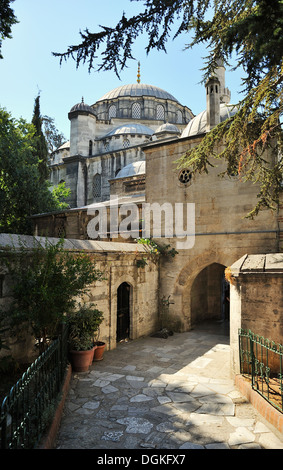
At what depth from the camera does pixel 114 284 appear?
842cm

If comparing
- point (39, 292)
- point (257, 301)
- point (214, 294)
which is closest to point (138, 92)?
point (214, 294)

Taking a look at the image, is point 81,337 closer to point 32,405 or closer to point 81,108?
point 32,405

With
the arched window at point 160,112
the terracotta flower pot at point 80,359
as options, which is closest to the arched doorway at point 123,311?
the terracotta flower pot at point 80,359

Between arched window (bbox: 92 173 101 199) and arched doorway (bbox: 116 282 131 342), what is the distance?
694 inches

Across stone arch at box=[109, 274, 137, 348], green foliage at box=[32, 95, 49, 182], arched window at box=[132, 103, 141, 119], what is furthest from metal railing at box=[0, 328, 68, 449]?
arched window at box=[132, 103, 141, 119]

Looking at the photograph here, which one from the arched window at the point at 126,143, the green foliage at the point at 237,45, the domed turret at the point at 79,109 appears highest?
the domed turret at the point at 79,109

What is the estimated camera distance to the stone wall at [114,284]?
5302mm

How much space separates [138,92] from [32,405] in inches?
1299

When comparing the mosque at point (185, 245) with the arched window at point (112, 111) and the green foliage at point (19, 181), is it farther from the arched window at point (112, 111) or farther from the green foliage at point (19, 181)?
the arched window at point (112, 111)

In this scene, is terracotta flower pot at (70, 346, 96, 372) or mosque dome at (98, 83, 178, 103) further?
mosque dome at (98, 83, 178, 103)

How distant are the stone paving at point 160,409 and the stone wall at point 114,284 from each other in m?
1.14

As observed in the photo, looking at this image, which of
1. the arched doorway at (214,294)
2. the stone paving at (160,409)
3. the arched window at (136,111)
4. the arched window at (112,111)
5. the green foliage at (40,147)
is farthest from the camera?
the arched window at (112,111)

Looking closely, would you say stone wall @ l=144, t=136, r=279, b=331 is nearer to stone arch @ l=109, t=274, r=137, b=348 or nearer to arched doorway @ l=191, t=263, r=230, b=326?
arched doorway @ l=191, t=263, r=230, b=326

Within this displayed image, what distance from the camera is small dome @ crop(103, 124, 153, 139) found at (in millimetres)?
26500
